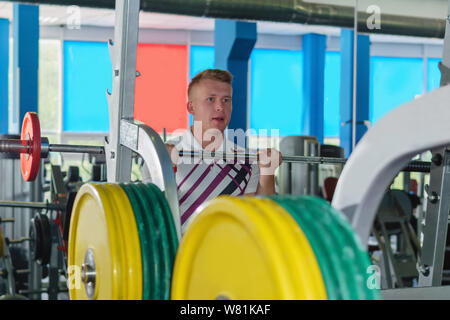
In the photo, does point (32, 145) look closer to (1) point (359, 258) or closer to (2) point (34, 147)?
(2) point (34, 147)

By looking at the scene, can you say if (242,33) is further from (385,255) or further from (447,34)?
(447,34)

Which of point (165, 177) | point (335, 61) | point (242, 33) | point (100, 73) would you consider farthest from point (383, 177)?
point (335, 61)

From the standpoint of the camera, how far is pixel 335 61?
10289 millimetres

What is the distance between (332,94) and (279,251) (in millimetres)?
9784

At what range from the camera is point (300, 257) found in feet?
1.94

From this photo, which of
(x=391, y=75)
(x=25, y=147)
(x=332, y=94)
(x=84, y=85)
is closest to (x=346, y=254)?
(x=25, y=147)

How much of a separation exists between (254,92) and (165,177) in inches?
338

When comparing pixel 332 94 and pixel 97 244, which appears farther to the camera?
pixel 332 94

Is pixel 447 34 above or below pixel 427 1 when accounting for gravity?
below

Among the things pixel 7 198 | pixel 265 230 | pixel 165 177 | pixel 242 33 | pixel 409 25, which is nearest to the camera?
pixel 265 230

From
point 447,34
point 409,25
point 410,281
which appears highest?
point 409,25

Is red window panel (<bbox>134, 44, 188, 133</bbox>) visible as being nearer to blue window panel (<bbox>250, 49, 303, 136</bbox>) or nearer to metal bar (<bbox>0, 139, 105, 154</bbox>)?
blue window panel (<bbox>250, 49, 303, 136</bbox>)

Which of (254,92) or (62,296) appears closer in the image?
(62,296)

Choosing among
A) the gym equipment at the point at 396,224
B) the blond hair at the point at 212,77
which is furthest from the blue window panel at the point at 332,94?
the blond hair at the point at 212,77
